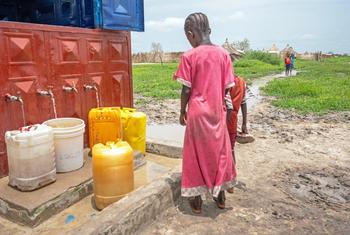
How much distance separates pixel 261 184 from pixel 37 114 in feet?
9.62

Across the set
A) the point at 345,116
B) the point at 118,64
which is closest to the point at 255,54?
the point at 345,116

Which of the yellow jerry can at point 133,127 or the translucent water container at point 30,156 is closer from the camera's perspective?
the translucent water container at point 30,156

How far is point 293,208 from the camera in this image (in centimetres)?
346

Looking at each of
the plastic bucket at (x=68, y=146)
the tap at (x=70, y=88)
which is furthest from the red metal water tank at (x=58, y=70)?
the plastic bucket at (x=68, y=146)

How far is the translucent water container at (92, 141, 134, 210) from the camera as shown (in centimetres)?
318

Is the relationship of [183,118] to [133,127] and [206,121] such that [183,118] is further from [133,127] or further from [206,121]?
[133,127]

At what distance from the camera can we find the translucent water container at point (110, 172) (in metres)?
3.18

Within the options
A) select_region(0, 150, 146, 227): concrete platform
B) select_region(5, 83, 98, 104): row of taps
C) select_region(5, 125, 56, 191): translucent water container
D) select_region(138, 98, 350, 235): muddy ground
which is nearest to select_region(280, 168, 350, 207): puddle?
select_region(138, 98, 350, 235): muddy ground

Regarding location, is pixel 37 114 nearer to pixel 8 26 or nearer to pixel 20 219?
pixel 8 26

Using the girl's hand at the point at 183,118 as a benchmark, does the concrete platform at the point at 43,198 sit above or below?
below

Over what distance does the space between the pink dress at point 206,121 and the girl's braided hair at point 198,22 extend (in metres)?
0.20

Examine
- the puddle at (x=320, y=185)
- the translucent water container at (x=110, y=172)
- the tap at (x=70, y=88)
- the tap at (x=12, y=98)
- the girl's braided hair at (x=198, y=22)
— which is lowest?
the puddle at (x=320, y=185)

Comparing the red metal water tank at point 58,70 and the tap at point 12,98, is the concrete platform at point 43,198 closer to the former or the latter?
the red metal water tank at point 58,70

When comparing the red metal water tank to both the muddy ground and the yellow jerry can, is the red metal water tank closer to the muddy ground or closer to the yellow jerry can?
the yellow jerry can
